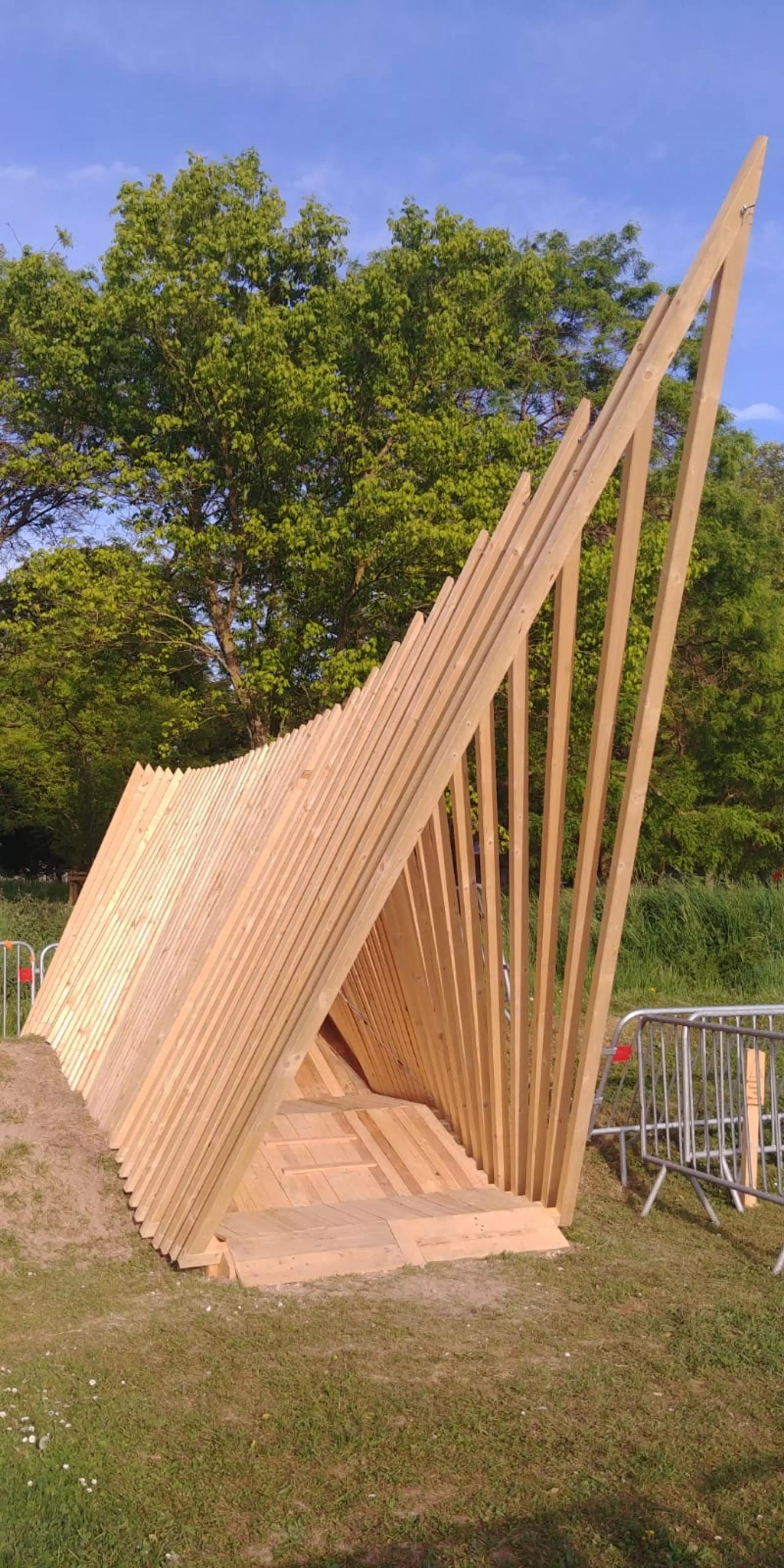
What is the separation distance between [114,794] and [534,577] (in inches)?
684

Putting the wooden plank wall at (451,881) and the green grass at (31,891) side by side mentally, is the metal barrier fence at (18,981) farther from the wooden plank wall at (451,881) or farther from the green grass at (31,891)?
the green grass at (31,891)

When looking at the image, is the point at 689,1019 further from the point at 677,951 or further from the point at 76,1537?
the point at 677,951

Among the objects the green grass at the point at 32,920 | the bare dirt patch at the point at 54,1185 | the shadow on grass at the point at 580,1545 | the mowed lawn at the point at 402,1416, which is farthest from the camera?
the green grass at the point at 32,920

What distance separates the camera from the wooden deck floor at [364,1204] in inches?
220

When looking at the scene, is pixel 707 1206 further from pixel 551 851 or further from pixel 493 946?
pixel 551 851

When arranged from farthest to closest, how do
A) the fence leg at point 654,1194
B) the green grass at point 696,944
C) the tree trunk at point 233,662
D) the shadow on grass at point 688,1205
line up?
the tree trunk at point 233,662, the green grass at point 696,944, the fence leg at point 654,1194, the shadow on grass at point 688,1205

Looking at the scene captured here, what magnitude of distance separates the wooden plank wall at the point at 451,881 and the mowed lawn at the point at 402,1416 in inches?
25.2

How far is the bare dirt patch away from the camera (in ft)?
19.3

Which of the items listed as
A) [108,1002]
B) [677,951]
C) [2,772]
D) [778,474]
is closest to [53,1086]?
[108,1002]

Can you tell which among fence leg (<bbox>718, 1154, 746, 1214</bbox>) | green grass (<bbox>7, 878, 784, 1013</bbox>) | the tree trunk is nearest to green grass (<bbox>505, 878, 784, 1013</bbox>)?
green grass (<bbox>7, 878, 784, 1013</bbox>)

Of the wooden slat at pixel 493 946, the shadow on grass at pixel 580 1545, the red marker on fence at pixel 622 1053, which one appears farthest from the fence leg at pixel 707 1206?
the shadow on grass at pixel 580 1545

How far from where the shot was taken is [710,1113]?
8.70 metres

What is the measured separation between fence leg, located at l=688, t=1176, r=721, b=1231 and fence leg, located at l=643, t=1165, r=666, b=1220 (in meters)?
0.13

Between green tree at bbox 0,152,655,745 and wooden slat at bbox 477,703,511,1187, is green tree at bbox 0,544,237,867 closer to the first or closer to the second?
green tree at bbox 0,152,655,745
